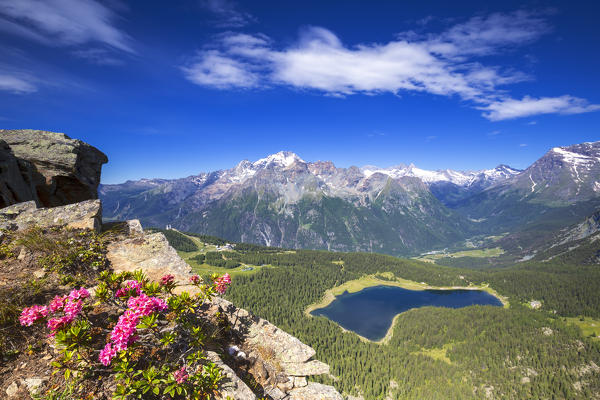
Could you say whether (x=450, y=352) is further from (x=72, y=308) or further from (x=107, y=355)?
(x=72, y=308)

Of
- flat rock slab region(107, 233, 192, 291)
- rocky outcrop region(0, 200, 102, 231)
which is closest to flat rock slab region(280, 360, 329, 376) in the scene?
flat rock slab region(107, 233, 192, 291)

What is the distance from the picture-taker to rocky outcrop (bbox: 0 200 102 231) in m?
14.3

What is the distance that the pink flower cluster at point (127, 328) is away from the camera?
5634 millimetres

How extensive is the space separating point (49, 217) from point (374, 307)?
18565cm

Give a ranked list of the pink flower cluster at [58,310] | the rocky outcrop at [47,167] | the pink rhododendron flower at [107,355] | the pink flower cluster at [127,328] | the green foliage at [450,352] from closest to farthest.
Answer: the pink rhododendron flower at [107,355] < the pink flower cluster at [127,328] < the pink flower cluster at [58,310] < the rocky outcrop at [47,167] < the green foliage at [450,352]

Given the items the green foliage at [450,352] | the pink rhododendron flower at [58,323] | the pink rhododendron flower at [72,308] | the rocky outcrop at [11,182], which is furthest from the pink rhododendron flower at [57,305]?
the green foliage at [450,352]

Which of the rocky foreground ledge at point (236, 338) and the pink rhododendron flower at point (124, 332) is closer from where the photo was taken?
the pink rhododendron flower at point (124, 332)

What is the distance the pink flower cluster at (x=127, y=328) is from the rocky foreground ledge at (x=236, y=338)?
2.44 metres

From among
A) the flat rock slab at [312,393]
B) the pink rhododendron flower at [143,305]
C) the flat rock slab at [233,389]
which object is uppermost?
the pink rhododendron flower at [143,305]

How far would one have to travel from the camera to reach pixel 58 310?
6582mm

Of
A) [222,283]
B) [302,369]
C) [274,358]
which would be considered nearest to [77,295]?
[222,283]

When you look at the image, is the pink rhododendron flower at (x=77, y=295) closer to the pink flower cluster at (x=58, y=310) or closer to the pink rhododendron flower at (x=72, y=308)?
the pink flower cluster at (x=58, y=310)

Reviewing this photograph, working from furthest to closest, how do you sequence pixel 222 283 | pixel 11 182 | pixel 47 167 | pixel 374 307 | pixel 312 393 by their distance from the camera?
pixel 374 307 → pixel 47 167 → pixel 11 182 → pixel 222 283 → pixel 312 393

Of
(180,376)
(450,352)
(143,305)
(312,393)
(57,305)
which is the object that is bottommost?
(450,352)
